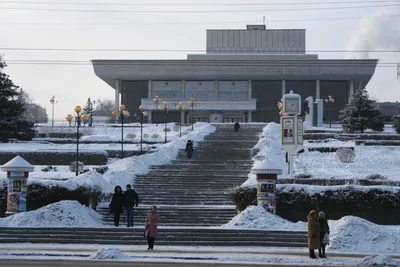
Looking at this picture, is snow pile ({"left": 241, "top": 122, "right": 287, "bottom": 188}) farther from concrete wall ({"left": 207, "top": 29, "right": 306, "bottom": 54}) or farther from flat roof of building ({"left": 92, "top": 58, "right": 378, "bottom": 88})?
concrete wall ({"left": 207, "top": 29, "right": 306, "bottom": 54})

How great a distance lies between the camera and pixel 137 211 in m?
24.6

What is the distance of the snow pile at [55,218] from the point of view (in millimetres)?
21166

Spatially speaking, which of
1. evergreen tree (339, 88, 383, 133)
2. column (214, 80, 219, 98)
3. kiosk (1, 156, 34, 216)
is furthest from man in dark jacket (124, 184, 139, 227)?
column (214, 80, 219, 98)

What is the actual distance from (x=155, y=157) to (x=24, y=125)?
1833 centimetres

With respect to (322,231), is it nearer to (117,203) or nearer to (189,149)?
(117,203)

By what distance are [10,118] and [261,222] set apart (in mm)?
32815

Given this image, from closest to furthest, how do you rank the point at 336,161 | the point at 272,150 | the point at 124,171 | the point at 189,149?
the point at 124,171 → the point at 336,161 → the point at 189,149 → the point at 272,150

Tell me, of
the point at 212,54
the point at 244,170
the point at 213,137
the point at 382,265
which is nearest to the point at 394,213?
the point at 382,265

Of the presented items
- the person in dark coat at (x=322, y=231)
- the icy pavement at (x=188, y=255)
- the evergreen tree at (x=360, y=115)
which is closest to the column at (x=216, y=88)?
the evergreen tree at (x=360, y=115)

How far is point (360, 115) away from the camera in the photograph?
2201 inches

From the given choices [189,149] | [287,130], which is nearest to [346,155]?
[287,130]

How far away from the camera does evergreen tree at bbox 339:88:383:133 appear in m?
55.5

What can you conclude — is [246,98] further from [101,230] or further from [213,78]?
[101,230]

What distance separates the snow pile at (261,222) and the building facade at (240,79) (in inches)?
2358
